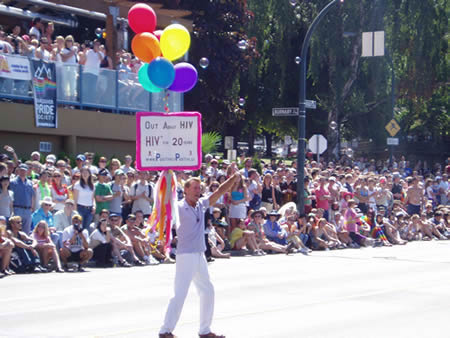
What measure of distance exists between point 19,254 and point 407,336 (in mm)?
8129

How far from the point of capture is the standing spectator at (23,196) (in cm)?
1474

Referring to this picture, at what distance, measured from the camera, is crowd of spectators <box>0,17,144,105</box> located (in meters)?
19.5

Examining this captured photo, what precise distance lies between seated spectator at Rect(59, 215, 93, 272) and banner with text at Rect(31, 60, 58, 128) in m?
6.46

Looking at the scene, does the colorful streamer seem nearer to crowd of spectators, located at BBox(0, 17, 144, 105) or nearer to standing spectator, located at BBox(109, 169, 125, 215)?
standing spectator, located at BBox(109, 169, 125, 215)

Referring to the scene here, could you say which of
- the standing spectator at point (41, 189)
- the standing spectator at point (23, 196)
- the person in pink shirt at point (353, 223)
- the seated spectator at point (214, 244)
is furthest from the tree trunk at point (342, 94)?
the standing spectator at point (23, 196)

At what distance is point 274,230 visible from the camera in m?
19.1

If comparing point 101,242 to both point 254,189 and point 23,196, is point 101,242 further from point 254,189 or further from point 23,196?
point 254,189

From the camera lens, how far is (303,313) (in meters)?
9.73

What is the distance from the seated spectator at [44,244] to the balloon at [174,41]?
540 cm

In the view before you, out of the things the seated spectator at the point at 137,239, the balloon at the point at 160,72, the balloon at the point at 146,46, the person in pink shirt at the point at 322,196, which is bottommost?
the seated spectator at the point at 137,239

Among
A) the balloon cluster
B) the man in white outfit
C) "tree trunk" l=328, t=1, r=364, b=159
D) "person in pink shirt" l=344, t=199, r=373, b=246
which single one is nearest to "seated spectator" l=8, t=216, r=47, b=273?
the balloon cluster

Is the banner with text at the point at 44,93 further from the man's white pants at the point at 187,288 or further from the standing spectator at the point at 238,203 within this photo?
the man's white pants at the point at 187,288

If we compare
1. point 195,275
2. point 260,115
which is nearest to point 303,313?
point 195,275

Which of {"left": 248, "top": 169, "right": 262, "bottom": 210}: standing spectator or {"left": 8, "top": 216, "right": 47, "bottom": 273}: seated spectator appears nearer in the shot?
{"left": 8, "top": 216, "right": 47, "bottom": 273}: seated spectator
